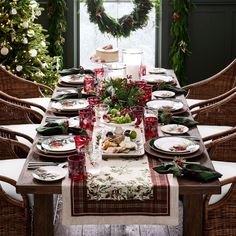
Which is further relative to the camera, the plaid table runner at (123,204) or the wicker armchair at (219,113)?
the wicker armchair at (219,113)

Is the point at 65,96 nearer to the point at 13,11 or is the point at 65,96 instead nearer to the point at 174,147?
the point at 174,147

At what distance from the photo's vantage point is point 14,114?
195 inches

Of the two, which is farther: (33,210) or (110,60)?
(110,60)

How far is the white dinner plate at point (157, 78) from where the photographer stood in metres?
5.28

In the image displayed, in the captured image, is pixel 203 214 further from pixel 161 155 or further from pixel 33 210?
pixel 33 210

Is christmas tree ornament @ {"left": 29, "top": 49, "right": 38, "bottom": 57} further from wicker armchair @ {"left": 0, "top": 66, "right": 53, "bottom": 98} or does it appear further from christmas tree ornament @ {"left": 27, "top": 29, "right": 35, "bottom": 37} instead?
wicker armchair @ {"left": 0, "top": 66, "right": 53, "bottom": 98}

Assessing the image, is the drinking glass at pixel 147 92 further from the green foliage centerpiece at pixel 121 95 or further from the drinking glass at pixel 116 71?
the drinking glass at pixel 116 71

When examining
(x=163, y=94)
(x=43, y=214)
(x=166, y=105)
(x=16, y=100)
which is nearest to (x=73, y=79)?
(x=16, y=100)

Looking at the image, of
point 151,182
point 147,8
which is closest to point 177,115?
point 151,182

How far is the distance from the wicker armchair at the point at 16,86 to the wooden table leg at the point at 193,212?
2.30m

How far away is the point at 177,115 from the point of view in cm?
447

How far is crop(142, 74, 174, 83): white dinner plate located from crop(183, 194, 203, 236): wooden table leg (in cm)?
196

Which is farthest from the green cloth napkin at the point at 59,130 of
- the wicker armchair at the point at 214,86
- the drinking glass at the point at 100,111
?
the wicker armchair at the point at 214,86

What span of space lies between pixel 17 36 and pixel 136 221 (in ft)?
10.8
